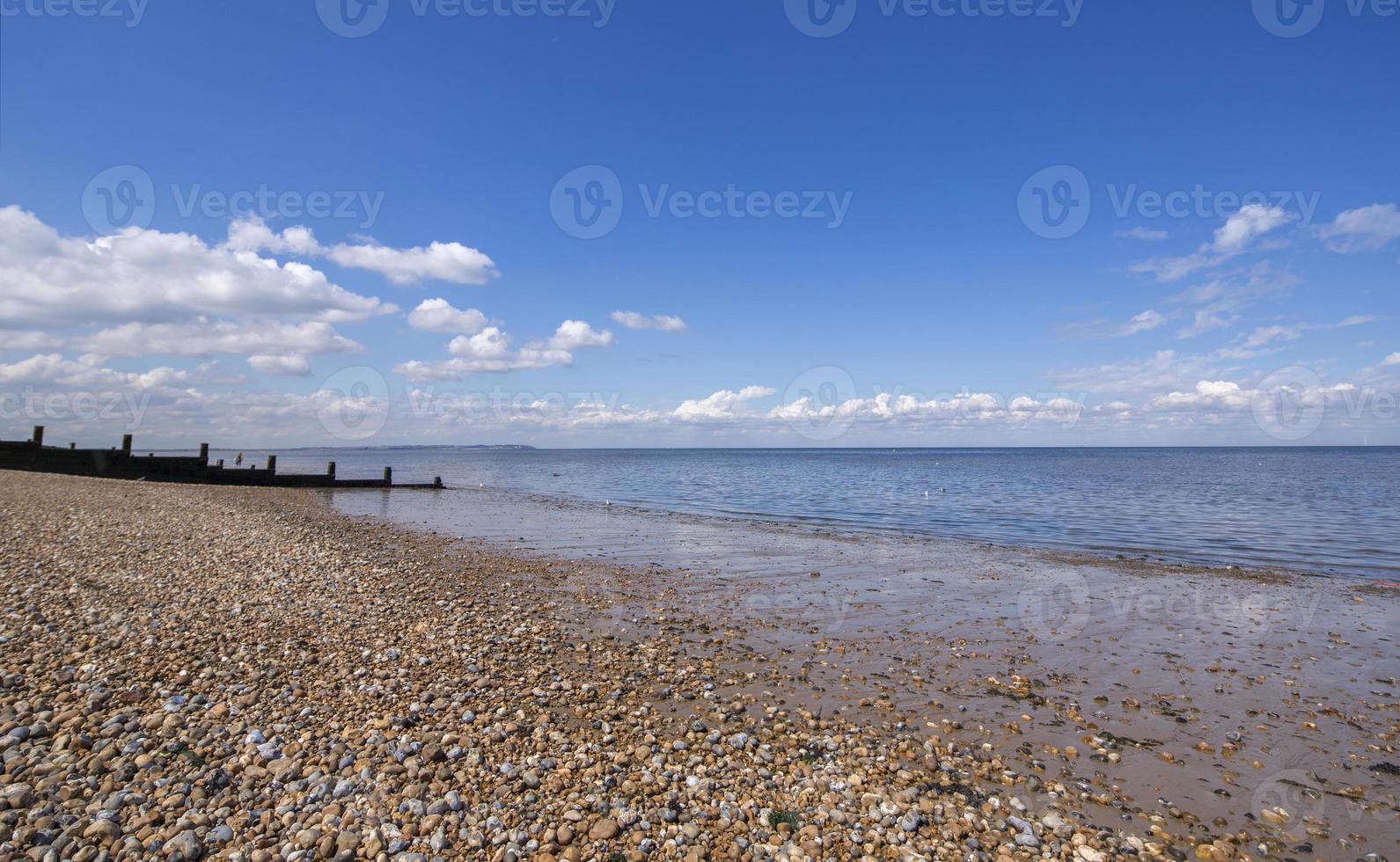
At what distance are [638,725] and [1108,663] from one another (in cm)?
807

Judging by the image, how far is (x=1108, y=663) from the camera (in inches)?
419

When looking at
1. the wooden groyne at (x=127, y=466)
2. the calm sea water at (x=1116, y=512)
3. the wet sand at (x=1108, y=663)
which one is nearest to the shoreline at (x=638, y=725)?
the wet sand at (x=1108, y=663)

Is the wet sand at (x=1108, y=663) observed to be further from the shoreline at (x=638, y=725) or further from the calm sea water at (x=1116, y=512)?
the calm sea water at (x=1116, y=512)

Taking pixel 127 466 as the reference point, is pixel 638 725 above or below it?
below

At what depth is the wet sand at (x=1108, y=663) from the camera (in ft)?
21.9

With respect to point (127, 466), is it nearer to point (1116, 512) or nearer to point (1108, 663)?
point (1108, 663)

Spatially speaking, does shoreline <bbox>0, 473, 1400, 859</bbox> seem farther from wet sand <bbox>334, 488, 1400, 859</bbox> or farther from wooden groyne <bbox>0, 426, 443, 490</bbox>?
wooden groyne <bbox>0, 426, 443, 490</bbox>

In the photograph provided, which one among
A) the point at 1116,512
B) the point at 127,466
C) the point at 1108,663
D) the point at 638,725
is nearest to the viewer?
the point at 638,725

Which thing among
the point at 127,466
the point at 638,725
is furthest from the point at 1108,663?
the point at 127,466

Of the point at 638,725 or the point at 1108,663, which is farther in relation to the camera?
the point at 1108,663

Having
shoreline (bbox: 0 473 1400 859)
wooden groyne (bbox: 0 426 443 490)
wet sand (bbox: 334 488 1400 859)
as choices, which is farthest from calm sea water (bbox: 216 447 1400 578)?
wooden groyne (bbox: 0 426 443 490)

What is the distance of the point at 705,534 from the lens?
26469 millimetres

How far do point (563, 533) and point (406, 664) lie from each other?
56.7 ft

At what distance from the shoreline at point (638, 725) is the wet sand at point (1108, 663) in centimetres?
6
